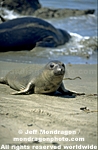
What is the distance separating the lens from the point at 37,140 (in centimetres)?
321

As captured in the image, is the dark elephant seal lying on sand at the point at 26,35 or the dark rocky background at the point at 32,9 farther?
the dark rocky background at the point at 32,9

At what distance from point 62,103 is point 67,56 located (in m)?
4.94

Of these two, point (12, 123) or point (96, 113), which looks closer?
point (12, 123)

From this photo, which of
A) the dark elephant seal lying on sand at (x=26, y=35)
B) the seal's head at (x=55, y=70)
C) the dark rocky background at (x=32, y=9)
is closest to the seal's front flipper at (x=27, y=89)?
the seal's head at (x=55, y=70)

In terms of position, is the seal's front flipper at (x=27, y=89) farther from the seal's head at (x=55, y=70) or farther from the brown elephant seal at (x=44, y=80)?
the seal's head at (x=55, y=70)

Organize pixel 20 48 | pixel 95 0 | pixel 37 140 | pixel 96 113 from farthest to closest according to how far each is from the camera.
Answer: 1. pixel 95 0
2. pixel 20 48
3. pixel 96 113
4. pixel 37 140

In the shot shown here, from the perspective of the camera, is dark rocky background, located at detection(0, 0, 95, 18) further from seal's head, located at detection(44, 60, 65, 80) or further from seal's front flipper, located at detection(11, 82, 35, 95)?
seal's head, located at detection(44, 60, 65, 80)

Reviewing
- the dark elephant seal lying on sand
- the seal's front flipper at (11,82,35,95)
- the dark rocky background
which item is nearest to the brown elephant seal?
the seal's front flipper at (11,82,35,95)

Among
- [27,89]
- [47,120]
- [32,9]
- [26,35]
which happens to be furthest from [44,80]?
[32,9]

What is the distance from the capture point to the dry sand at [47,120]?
3201 millimetres

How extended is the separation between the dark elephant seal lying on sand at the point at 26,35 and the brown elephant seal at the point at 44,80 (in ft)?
14.2

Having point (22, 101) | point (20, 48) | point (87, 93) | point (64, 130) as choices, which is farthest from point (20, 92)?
point (20, 48)

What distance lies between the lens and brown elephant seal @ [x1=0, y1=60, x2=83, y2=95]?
16.5 ft

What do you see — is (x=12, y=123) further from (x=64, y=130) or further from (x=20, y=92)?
(x=20, y=92)
